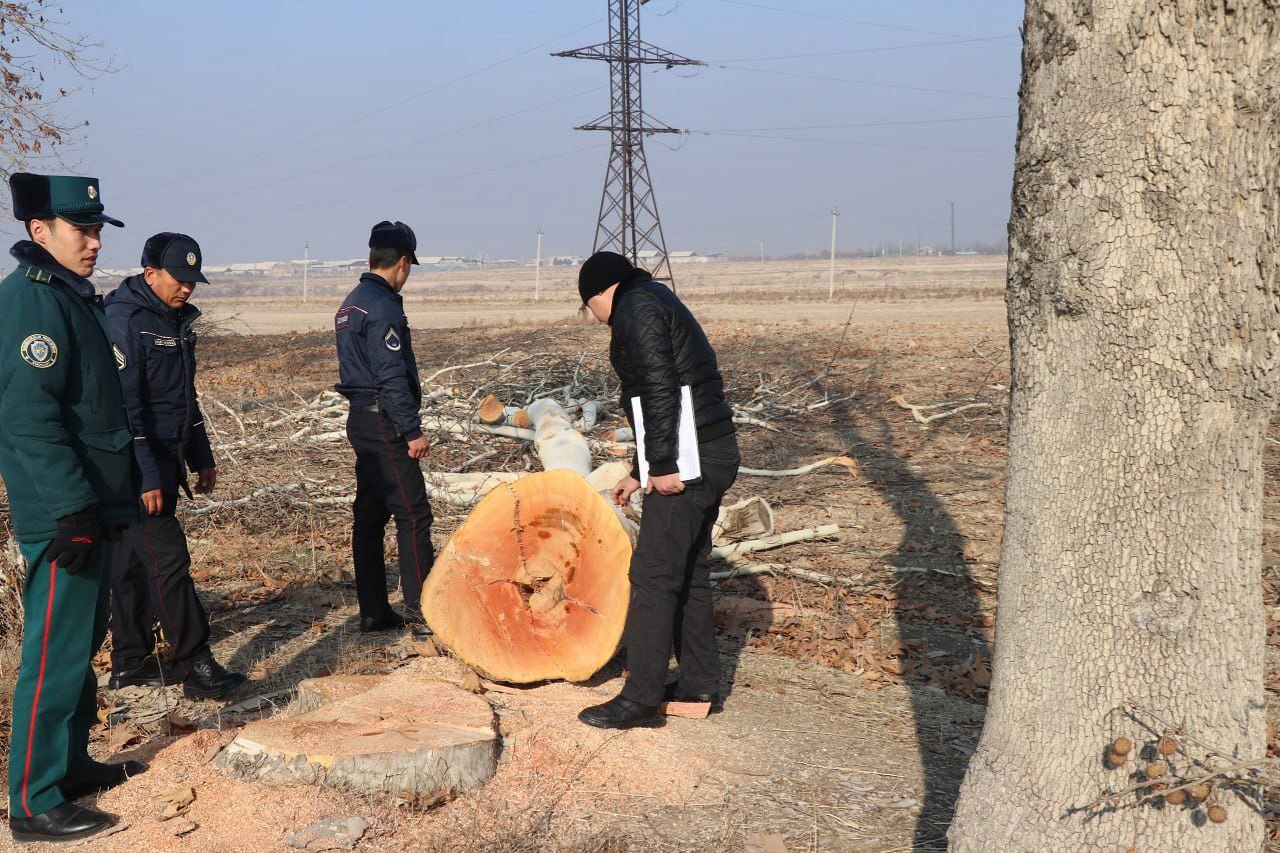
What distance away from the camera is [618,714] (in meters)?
4.21

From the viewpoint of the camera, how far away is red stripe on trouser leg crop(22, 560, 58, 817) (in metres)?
3.31

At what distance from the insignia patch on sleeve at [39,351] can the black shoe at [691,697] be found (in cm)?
278

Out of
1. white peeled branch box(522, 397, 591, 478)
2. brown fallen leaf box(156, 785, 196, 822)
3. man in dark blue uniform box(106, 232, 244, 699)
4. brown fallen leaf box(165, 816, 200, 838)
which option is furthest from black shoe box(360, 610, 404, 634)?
white peeled branch box(522, 397, 591, 478)

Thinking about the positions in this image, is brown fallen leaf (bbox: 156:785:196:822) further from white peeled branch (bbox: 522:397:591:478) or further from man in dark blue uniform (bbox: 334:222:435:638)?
white peeled branch (bbox: 522:397:591:478)

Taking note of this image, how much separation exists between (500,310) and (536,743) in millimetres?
45552

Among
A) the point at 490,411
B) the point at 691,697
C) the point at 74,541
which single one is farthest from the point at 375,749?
the point at 490,411

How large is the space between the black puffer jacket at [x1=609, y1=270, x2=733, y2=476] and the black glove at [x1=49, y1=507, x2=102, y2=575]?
6.58ft

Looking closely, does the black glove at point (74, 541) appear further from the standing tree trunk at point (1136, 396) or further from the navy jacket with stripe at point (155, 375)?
the standing tree trunk at point (1136, 396)

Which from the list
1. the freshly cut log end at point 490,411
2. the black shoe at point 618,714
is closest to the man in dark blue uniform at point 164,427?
the black shoe at point 618,714

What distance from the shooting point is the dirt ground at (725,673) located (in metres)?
3.46

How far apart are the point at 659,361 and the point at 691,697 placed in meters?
1.60

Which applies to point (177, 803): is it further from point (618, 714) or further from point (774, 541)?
point (774, 541)

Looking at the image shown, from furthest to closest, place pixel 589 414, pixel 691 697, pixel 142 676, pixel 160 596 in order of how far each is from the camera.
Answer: pixel 589 414
pixel 142 676
pixel 160 596
pixel 691 697

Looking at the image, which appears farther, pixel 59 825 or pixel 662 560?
pixel 662 560
